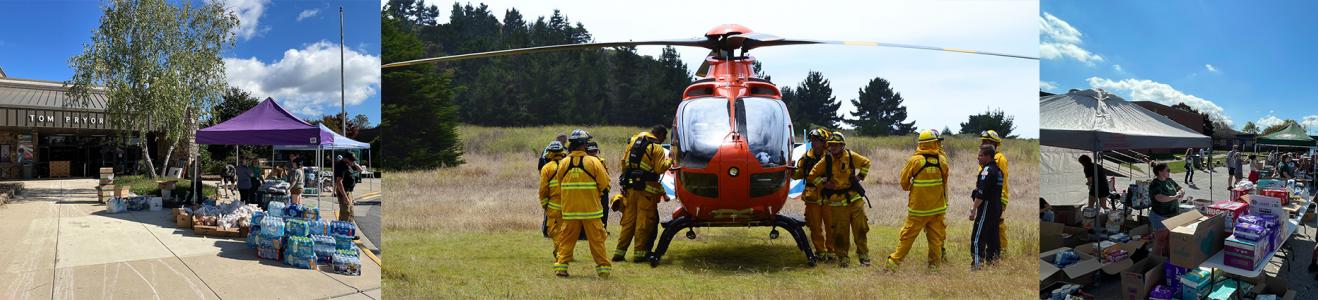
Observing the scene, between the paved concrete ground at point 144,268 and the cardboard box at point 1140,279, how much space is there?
220 inches

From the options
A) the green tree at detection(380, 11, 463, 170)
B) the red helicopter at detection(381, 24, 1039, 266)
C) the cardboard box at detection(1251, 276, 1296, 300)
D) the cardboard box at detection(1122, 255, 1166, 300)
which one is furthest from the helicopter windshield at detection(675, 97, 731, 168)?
the green tree at detection(380, 11, 463, 170)

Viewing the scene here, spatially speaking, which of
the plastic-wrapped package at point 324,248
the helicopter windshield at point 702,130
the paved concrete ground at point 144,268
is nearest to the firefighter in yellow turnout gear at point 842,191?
the helicopter windshield at point 702,130

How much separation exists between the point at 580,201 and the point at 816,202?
86.6 inches

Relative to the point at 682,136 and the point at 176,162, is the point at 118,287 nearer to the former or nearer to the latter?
the point at 682,136

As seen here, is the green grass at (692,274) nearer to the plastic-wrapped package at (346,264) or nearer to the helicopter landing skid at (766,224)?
the helicopter landing skid at (766,224)

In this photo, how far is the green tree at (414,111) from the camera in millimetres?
14391

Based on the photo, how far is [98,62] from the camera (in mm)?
14414

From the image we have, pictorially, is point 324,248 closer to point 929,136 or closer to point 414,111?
point 929,136

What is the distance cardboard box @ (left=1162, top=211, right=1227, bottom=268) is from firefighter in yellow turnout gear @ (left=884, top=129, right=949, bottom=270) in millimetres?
1513

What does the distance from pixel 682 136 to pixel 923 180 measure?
80.5 inches

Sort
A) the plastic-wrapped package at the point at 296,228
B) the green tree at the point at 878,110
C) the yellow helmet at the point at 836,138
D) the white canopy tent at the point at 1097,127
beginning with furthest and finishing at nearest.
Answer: the green tree at the point at 878,110 → the plastic-wrapped package at the point at 296,228 → the yellow helmet at the point at 836,138 → the white canopy tent at the point at 1097,127

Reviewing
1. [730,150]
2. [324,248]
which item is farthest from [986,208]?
[324,248]

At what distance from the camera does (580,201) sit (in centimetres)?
524

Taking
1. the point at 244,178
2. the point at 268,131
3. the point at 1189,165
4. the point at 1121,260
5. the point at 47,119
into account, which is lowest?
the point at 1121,260
